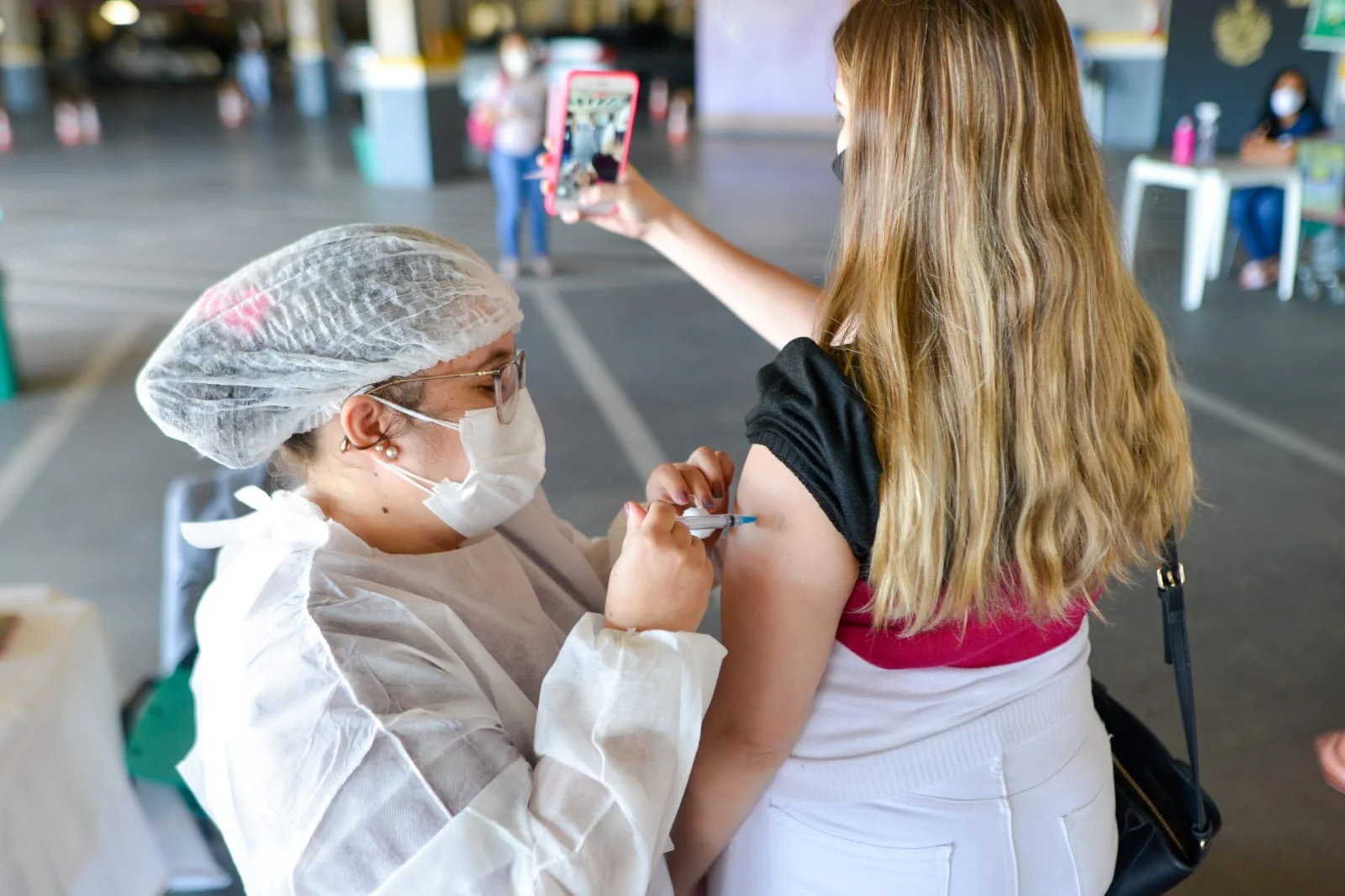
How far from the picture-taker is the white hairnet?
1255 mm

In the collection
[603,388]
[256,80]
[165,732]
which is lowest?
[603,388]

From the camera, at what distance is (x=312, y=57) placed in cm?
2191

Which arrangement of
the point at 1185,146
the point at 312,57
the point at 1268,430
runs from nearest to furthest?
the point at 1268,430 < the point at 1185,146 < the point at 312,57

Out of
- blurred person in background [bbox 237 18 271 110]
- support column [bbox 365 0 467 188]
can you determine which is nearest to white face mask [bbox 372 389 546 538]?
support column [bbox 365 0 467 188]

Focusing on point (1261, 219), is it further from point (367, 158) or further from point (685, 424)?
point (367, 158)

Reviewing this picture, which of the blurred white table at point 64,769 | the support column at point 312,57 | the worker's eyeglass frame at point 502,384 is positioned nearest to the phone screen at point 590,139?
the worker's eyeglass frame at point 502,384

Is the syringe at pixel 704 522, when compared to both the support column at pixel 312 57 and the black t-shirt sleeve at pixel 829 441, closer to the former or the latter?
the black t-shirt sleeve at pixel 829 441

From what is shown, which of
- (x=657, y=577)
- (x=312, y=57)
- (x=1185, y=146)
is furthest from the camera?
(x=312, y=57)

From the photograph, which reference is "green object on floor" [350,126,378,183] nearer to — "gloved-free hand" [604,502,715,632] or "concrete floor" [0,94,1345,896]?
"concrete floor" [0,94,1345,896]

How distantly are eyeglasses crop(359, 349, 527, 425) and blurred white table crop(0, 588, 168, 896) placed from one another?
881 millimetres

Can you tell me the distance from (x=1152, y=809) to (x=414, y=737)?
99 centimetres

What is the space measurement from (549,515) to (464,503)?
31 cm

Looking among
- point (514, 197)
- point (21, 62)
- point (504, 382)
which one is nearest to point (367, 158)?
point (514, 197)

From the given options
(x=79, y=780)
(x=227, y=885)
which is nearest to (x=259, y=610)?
(x=79, y=780)
